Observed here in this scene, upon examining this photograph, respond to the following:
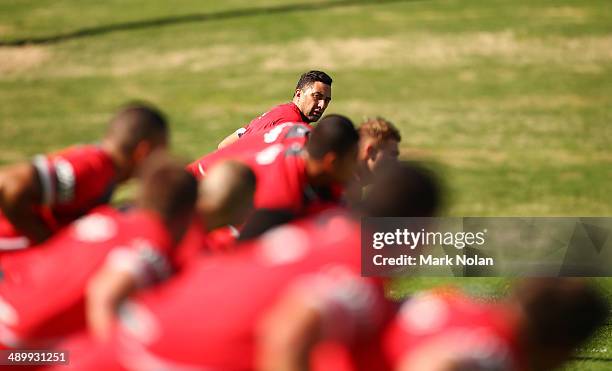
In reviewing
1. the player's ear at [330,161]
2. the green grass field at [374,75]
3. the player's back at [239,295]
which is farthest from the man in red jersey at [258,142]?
the green grass field at [374,75]

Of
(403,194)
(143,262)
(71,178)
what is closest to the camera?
(403,194)

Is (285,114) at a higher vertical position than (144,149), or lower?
lower

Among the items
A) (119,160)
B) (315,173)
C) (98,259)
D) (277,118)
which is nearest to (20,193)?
(119,160)

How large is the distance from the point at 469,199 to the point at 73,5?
772 inches

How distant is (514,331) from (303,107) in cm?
604

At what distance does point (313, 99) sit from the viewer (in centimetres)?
977

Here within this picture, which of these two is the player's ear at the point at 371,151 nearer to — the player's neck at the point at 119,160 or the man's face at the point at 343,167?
the man's face at the point at 343,167

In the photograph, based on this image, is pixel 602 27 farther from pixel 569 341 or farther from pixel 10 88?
pixel 569 341

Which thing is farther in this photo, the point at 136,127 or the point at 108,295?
the point at 136,127

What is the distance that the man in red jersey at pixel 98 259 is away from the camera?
15.5ft

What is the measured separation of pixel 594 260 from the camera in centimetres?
1123

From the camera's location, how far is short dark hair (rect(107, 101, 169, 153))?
6.05 m

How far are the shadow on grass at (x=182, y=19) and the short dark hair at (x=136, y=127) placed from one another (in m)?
25.1

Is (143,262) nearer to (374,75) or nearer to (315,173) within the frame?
(315,173)
